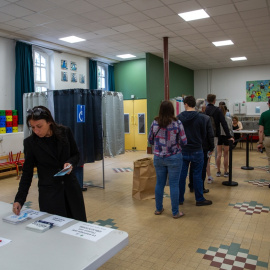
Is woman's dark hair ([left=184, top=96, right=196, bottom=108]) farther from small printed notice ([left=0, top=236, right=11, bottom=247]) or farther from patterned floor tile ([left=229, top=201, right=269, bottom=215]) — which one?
small printed notice ([left=0, top=236, right=11, bottom=247])

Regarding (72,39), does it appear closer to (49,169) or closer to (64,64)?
(64,64)

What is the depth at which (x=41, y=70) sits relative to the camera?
8375 millimetres

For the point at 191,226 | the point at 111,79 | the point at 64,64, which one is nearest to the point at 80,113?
the point at 191,226

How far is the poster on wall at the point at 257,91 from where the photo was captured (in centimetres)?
1177

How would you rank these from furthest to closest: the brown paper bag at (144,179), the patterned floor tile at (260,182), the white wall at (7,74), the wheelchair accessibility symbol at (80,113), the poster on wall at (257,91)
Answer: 1. the poster on wall at (257,91)
2. the white wall at (7,74)
3. the patterned floor tile at (260,182)
4. the wheelchair accessibility symbol at (80,113)
5. the brown paper bag at (144,179)

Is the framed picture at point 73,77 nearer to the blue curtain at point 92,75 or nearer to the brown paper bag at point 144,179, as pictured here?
the blue curtain at point 92,75

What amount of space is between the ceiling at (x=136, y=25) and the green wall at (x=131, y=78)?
796 mm

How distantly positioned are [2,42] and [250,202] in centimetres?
672

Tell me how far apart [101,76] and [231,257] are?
8.98 m

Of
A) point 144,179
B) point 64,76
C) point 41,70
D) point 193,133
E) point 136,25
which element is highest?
point 136,25

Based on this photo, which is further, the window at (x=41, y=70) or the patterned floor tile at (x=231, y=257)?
the window at (x=41, y=70)

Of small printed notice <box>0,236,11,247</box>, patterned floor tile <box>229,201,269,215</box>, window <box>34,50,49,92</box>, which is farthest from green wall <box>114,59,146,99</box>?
small printed notice <box>0,236,11,247</box>

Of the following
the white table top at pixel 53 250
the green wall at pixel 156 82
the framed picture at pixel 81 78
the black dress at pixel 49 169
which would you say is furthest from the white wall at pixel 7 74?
the white table top at pixel 53 250

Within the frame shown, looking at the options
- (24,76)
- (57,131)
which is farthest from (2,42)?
(57,131)
